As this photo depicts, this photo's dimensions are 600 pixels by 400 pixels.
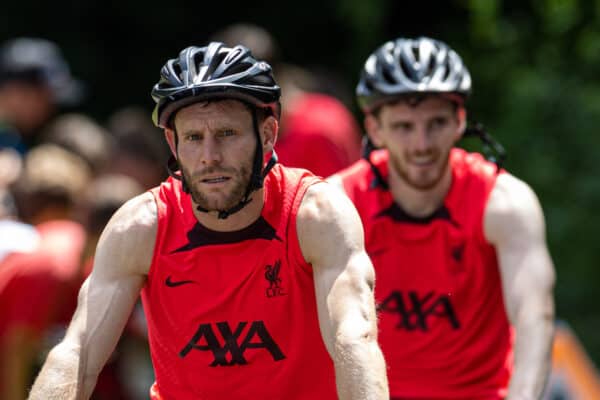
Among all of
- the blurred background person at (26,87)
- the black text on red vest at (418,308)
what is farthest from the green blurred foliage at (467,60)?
the black text on red vest at (418,308)

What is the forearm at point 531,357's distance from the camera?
631 cm

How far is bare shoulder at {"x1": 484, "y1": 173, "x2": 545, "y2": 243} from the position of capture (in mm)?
6746

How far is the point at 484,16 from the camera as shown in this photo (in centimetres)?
845

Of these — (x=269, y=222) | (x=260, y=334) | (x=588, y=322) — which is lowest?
(x=588, y=322)

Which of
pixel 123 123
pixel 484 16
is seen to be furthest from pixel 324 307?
pixel 123 123

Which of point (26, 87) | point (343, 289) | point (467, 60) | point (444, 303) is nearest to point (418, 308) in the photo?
point (444, 303)

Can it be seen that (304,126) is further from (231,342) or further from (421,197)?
→ (231,342)

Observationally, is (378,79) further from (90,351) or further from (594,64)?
(594,64)

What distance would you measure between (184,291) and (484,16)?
357 cm

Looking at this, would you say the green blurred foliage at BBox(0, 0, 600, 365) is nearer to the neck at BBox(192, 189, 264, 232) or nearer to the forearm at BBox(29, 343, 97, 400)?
the neck at BBox(192, 189, 264, 232)

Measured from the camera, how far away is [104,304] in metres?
5.45

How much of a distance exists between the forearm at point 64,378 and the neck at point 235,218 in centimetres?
74

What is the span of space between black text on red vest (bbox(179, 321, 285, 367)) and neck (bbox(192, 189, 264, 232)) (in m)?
0.39

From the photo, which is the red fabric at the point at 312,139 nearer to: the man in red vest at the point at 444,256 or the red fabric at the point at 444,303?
the man in red vest at the point at 444,256
